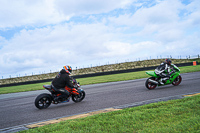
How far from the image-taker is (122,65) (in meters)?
59.2

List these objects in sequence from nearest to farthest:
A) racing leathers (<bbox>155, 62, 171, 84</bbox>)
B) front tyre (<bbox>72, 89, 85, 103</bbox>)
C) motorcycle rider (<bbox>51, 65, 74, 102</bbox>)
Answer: motorcycle rider (<bbox>51, 65, 74, 102</bbox>) → front tyre (<bbox>72, 89, 85, 103</bbox>) → racing leathers (<bbox>155, 62, 171, 84</bbox>)

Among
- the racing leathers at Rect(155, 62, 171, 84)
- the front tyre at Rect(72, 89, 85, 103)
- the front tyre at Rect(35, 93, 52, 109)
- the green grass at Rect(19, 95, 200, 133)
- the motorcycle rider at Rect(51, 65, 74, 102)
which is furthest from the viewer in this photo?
the racing leathers at Rect(155, 62, 171, 84)

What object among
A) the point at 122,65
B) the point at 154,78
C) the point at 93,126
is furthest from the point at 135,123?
the point at 122,65

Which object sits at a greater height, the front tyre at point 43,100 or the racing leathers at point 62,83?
the racing leathers at point 62,83

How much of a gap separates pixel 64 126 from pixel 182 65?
34.2m

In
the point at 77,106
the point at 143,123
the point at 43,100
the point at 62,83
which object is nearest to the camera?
the point at 143,123

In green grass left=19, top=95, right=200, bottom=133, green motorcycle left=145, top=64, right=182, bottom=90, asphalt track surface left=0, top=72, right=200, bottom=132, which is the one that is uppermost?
green motorcycle left=145, top=64, right=182, bottom=90

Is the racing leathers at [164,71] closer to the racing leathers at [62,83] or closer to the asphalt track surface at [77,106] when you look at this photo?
the asphalt track surface at [77,106]

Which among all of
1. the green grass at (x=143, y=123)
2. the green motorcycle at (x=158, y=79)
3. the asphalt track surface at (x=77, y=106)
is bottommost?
the asphalt track surface at (x=77, y=106)

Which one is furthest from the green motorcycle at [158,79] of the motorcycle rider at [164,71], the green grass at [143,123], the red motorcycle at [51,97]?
the green grass at [143,123]

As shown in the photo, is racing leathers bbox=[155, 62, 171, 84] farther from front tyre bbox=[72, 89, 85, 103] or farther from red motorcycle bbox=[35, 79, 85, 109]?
red motorcycle bbox=[35, 79, 85, 109]

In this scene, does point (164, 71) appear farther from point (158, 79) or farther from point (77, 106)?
point (77, 106)

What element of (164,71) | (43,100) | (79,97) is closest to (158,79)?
(164,71)

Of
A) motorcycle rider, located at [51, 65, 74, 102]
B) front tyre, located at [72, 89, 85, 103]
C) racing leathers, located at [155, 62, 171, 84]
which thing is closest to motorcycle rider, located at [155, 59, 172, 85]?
racing leathers, located at [155, 62, 171, 84]
